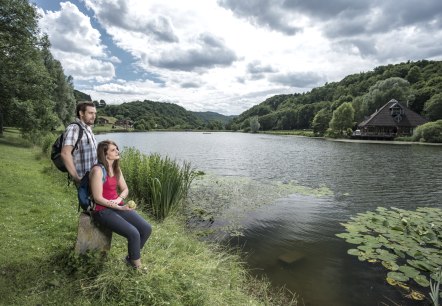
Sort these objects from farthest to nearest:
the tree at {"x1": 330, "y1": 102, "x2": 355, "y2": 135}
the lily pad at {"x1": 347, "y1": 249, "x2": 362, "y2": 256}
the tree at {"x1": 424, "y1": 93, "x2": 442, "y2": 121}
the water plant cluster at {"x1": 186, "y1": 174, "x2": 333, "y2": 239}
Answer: the tree at {"x1": 330, "y1": 102, "x2": 355, "y2": 135}, the tree at {"x1": 424, "y1": 93, "x2": 442, "y2": 121}, the water plant cluster at {"x1": 186, "y1": 174, "x2": 333, "y2": 239}, the lily pad at {"x1": 347, "y1": 249, "x2": 362, "y2": 256}

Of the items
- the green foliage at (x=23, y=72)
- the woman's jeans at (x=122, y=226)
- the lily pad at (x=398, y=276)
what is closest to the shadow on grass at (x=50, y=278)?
the woman's jeans at (x=122, y=226)

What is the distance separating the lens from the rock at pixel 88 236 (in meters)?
4.78

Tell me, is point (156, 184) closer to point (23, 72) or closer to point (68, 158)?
point (68, 158)

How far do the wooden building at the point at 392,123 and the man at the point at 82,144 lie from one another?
2916 inches

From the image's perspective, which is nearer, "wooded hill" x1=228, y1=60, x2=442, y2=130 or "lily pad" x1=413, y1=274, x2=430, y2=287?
"lily pad" x1=413, y1=274, x2=430, y2=287

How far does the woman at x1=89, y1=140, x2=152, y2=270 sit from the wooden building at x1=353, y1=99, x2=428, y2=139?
73.9 metres

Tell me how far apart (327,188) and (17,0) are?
79.5ft

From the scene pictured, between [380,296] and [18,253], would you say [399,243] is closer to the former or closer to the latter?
[380,296]

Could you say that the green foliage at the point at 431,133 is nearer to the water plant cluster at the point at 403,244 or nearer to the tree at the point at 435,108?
the tree at the point at 435,108

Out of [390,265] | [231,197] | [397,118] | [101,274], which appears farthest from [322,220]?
[397,118]

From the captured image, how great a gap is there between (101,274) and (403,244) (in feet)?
27.3

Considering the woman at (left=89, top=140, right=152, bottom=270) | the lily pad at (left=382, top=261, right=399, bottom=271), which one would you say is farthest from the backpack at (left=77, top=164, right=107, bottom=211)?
the lily pad at (left=382, top=261, right=399, bottom=271)

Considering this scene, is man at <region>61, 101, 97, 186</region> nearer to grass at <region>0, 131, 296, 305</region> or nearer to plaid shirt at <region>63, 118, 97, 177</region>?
plaid shirt at <region>63, 118, 97, 177</region>

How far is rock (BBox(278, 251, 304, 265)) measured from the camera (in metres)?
8.20
